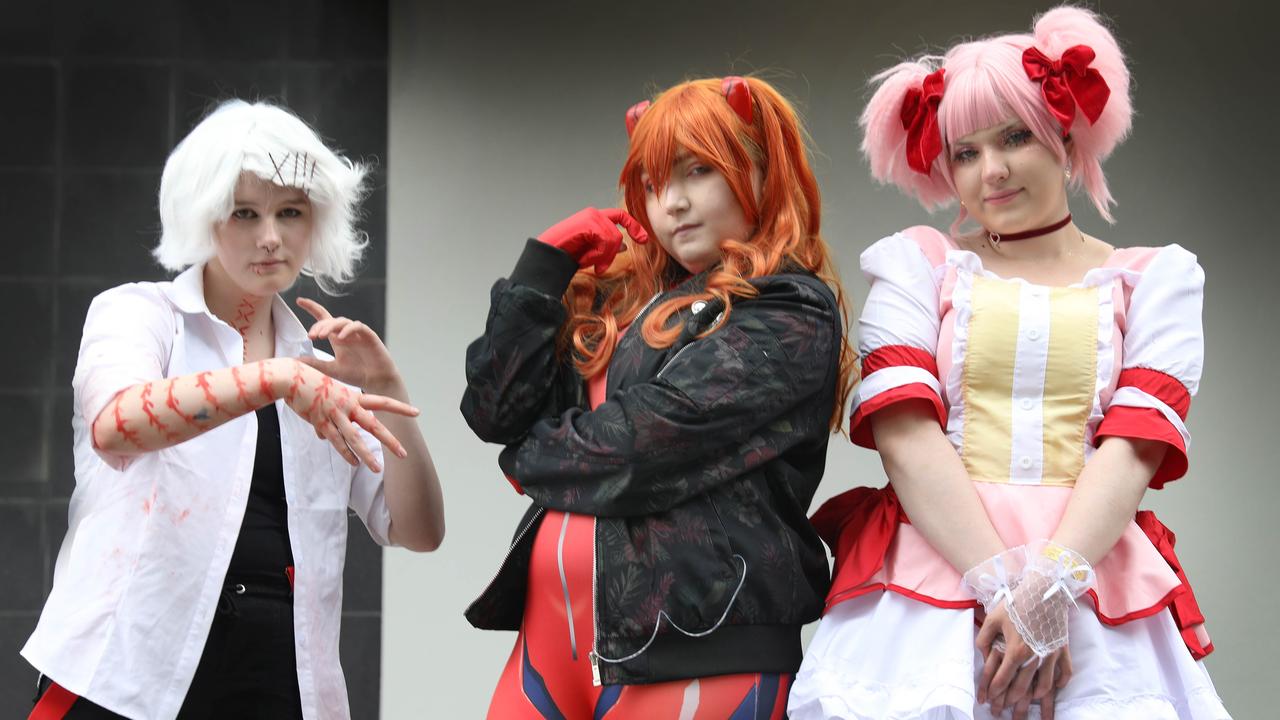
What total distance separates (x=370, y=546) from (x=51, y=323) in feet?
3.80

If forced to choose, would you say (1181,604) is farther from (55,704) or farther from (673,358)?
(55,704)

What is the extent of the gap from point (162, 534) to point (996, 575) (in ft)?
4.31

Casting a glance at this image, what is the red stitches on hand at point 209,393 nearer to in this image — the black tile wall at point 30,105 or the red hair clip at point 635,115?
the red hair clip at point 635,115

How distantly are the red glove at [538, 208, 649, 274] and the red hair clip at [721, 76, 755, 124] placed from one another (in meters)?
0.25

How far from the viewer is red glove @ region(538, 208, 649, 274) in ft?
7.41

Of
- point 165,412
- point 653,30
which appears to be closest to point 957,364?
point 165,412

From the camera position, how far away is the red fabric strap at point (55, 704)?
215 centimetres

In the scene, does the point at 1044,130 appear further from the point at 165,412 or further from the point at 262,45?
the point at 262,45

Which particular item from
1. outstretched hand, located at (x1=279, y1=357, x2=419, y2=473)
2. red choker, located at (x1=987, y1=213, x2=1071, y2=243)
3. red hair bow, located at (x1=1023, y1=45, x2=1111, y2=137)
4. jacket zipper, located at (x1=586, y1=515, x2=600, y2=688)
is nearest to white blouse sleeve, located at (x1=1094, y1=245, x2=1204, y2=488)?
red choker, located at (x1=987, y1=213, x2=1071, y2=243)

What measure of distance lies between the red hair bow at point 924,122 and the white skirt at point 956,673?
0.75 meters

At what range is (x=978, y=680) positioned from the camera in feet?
6.84

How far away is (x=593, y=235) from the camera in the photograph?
7.43 feet

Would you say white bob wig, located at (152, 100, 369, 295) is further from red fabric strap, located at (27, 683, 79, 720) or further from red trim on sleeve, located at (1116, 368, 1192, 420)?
red trim on sleeve, located at (1116, 368, 1192, 420)

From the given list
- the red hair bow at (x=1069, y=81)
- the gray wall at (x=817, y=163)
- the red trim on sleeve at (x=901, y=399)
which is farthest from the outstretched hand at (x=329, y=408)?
the gray wall at (x=817, y=163)
